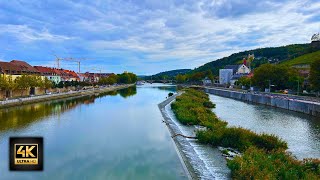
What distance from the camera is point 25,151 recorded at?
100.0 inches

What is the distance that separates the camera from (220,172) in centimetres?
1422

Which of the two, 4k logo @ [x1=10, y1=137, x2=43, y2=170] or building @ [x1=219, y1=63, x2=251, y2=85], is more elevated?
building @ [x1=219, y1=63, x2=251, y2=85]

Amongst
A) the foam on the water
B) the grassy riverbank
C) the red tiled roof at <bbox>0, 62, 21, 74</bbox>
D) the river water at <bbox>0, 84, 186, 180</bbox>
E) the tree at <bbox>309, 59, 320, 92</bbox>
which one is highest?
the red tiled roof at <bbox>0, 62, 21, 74</bbox>

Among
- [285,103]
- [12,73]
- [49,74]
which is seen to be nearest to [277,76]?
[285,103]

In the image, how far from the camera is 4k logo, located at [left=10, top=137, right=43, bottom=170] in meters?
2.51

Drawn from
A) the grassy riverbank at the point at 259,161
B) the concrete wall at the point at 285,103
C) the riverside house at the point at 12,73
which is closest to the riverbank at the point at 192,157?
the grassy riverbank at the point at 259,161

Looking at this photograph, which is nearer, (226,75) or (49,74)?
(49,74)

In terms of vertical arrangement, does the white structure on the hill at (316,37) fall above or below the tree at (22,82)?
above

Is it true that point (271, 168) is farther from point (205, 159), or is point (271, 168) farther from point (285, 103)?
point (285, 103)

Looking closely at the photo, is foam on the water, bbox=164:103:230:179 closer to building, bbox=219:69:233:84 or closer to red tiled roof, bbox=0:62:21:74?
red tiled roof, bbox=0:62:21:74

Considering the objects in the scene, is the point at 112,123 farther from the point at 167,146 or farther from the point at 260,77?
the point at 260,77

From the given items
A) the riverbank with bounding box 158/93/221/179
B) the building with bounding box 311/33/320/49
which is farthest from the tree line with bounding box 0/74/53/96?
the building with bounding box 311/33/320/49

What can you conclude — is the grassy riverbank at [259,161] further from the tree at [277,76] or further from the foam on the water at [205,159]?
the tree at [277,76]

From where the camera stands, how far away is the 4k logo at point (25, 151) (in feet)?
8.22
